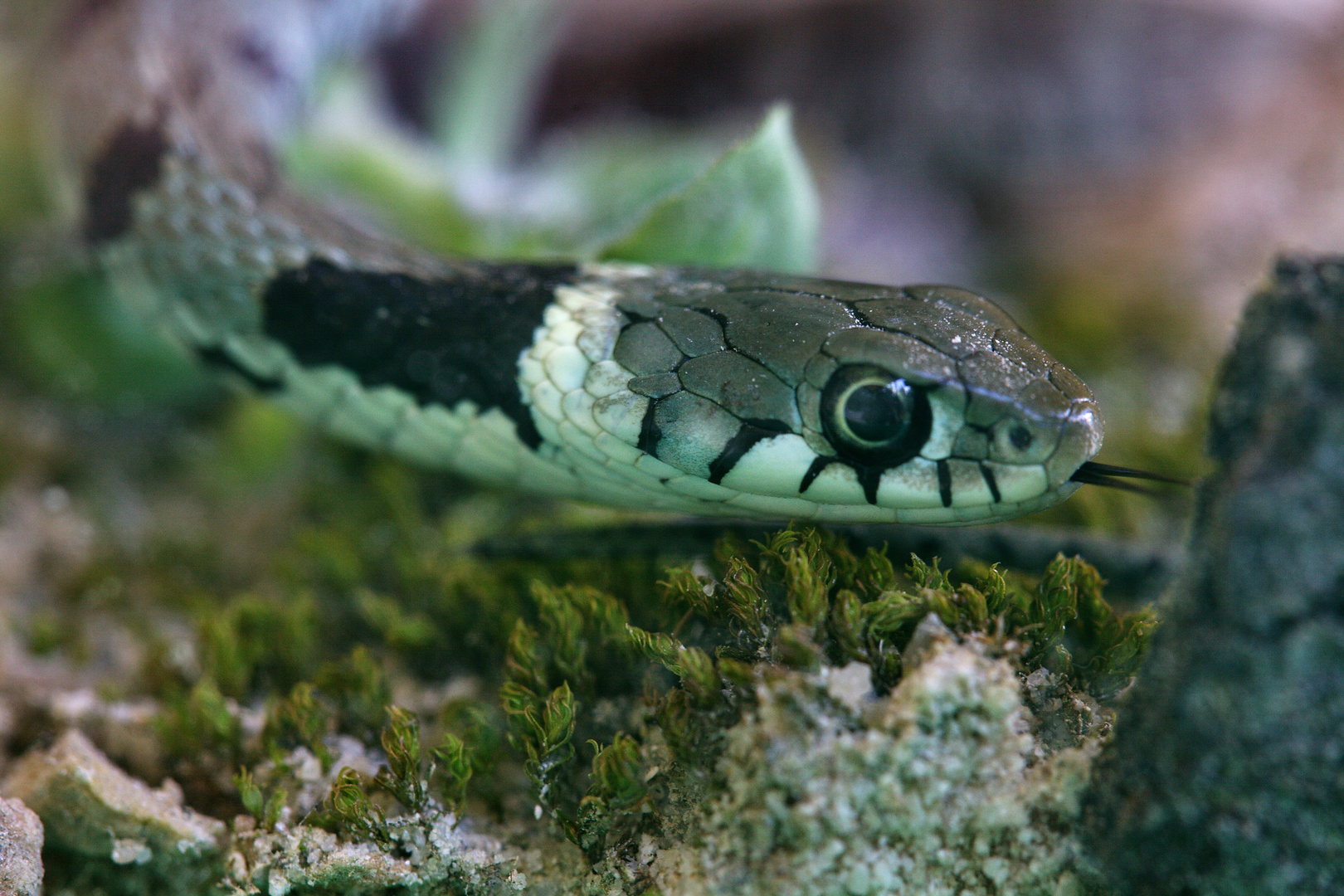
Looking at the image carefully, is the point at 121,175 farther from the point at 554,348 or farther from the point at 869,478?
the point at 869,478

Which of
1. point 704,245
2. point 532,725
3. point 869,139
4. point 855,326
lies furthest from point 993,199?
point 532,725

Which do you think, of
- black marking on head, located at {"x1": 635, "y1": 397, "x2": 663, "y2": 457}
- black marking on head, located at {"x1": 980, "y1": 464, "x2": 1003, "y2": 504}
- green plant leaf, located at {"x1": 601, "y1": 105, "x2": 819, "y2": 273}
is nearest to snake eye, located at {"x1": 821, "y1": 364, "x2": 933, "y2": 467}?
black marking on head, located at {"x1": 980, "y1": 464, "x2": 1003, "y2": 504}

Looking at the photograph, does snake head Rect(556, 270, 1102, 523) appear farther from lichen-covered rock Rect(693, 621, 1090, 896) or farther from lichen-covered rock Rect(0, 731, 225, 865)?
lichen-covered rock Rect(0, 731, 225, 865)

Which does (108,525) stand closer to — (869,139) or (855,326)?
(855,326)

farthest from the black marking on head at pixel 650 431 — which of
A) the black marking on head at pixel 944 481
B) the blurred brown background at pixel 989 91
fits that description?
the blurred brown background at pixel 989 91

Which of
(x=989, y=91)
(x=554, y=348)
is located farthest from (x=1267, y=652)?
(x=989, y=91)
